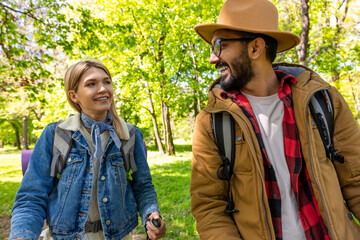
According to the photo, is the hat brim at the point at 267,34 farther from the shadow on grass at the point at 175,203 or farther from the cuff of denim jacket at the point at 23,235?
the shadow on grass at the point at 175,203

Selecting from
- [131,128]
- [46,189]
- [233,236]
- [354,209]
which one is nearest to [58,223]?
[46,189]

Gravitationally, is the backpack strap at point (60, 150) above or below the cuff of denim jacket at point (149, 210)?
above

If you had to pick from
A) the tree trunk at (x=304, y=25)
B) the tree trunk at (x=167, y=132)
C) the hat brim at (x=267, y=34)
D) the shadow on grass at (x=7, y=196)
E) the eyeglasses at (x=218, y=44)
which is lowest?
the shadow on grass at (x=7, y=196)

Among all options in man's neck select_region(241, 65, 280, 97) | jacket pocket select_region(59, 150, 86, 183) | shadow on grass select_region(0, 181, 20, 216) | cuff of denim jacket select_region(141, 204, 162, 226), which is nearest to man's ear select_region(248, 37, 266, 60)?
man's neck select_region(241, 65, 280, 97)

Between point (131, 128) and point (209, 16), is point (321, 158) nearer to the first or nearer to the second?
point (131, 128)

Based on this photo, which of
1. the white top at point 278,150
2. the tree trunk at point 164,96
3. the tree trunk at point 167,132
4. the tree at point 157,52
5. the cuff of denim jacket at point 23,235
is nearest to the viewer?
the cuff of denim jacket at point 23,235

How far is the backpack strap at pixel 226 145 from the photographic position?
1.78 metres

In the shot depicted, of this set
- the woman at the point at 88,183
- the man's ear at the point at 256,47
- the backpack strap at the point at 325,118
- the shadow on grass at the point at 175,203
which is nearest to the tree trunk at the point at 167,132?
the shadow on grass at the point at 175,203

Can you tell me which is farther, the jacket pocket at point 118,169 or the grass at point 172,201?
the grass at point 172,201

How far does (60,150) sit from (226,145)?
132 centimetres

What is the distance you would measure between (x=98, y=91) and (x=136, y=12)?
13.8 m

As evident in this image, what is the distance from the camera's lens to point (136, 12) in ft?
46.8

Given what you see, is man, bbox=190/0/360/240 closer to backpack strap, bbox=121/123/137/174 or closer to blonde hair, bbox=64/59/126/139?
backpack strap, bbox=121/123/137/174

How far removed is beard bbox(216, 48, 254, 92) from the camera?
6.53ft
